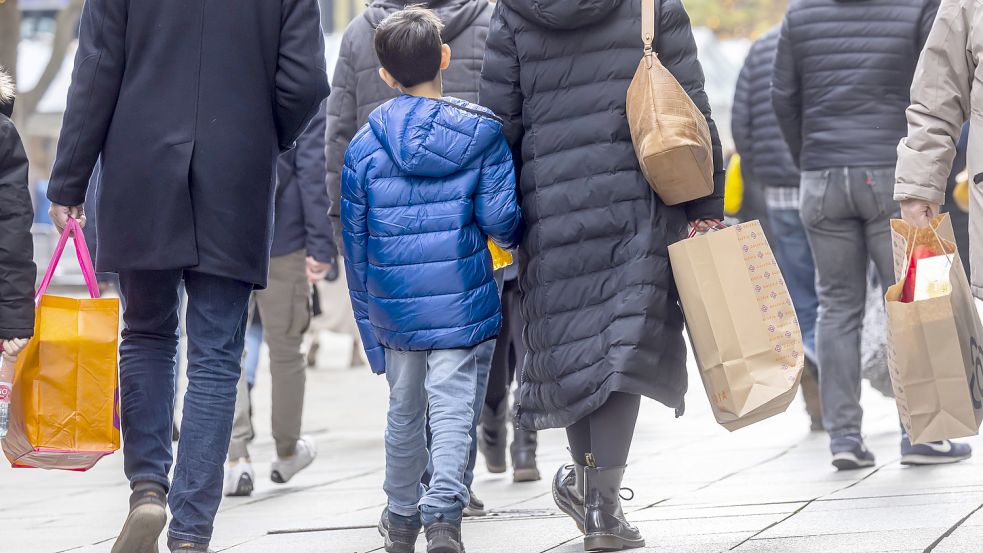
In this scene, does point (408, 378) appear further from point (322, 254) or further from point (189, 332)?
point (322, 254)

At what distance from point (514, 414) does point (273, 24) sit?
1468 millimetres

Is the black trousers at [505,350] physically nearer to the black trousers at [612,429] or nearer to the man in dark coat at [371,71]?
the man in dark coat at [371,71]

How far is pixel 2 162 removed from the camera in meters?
4.90

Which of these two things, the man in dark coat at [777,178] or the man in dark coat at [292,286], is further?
the man in dark coat at [777,178]

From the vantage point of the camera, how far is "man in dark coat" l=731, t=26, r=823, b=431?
892 centimetres

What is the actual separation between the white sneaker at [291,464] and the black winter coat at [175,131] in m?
2.50

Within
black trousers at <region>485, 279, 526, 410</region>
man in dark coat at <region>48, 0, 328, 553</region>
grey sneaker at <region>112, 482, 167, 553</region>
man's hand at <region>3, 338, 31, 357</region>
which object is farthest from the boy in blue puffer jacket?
black trousers at <region>485, 279, 526, 410</region>

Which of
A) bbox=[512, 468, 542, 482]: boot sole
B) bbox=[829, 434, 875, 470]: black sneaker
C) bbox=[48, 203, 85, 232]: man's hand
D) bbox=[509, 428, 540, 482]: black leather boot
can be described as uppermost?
bbox=[48, 203, 85, 232]: man's hand

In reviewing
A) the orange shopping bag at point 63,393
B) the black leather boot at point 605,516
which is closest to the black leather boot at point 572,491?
the black leather boot at point 605,516

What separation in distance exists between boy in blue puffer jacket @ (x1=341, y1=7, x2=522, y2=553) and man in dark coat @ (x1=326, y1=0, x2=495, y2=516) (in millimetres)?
1173

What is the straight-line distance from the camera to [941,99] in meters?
5.07

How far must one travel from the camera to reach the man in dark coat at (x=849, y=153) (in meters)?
7.04

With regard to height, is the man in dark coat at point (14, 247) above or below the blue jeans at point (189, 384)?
above

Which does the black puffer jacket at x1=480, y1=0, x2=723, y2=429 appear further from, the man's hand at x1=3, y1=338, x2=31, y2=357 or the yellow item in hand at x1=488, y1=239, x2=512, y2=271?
the man's hand at x1=3, y1=338, x2=31, y2=357
